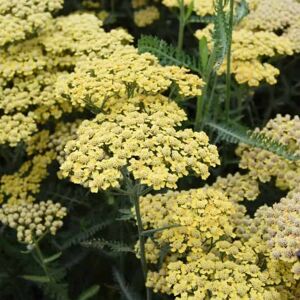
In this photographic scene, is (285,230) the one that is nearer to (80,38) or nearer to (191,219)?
(191,219)

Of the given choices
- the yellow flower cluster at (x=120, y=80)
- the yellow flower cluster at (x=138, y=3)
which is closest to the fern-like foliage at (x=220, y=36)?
the yellow flower cluster at (x=120, y=80)

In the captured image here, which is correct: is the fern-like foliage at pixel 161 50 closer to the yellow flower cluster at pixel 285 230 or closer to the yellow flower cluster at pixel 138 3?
the yellow flower cluster at pixel 285 230

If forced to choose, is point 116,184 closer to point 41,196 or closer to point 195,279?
point 195,279

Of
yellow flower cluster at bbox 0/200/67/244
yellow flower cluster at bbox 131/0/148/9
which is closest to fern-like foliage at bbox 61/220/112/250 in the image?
yellow flower cluster at bbox 0/200/67/244

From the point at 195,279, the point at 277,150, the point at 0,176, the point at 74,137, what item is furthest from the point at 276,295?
the point at 0,176

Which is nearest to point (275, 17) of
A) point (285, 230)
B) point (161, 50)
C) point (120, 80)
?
point (161, 50)
